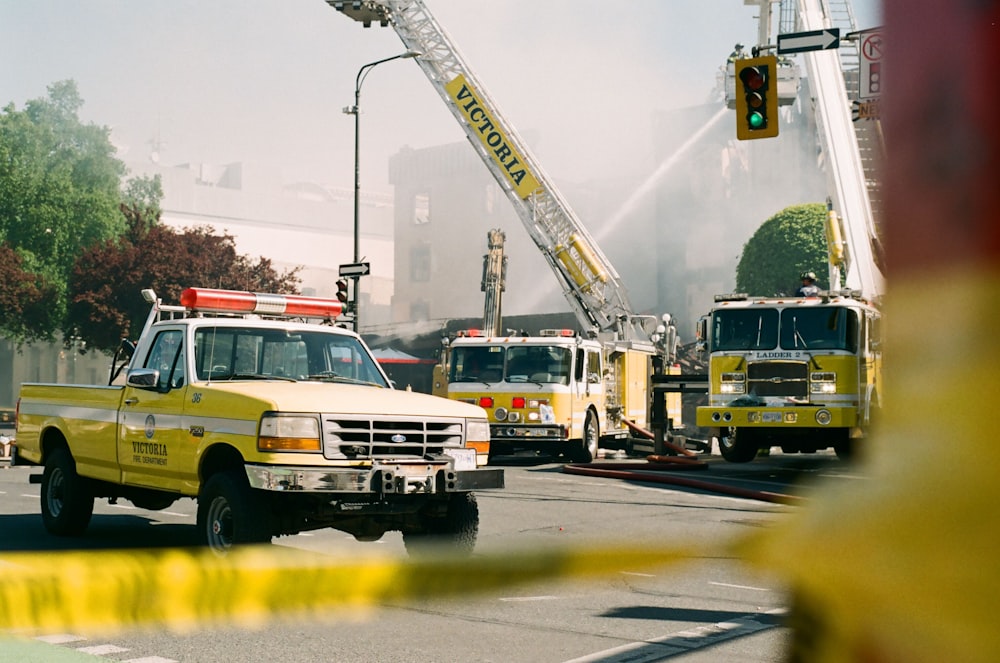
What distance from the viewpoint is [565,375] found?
67.4 ft

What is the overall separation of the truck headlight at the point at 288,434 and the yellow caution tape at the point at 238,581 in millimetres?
7237

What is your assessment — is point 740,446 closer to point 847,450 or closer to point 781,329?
point 781,329

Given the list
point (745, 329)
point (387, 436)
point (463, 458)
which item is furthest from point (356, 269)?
point (387, 436)

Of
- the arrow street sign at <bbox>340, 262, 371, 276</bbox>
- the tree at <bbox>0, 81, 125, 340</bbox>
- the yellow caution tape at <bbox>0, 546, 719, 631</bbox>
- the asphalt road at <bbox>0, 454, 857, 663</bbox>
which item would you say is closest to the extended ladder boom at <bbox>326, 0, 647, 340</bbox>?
the arrow street sign at <bbox>340, 262, 371, 276</bbox>

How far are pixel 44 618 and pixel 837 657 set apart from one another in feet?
1.51

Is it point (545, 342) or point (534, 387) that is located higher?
point (545, 342)

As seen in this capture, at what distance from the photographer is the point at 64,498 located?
9938mm

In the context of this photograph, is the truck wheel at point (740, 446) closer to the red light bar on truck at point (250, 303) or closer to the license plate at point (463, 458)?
the red light bar on truck at point (250, 303)

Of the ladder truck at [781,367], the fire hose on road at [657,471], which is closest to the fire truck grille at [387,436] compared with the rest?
the fire hose on road at [657,471]

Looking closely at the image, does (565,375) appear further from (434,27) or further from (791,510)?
(791,510)

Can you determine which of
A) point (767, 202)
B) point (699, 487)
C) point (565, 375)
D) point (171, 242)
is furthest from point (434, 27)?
A: point (767, 202)

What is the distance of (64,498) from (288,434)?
2.95 meters

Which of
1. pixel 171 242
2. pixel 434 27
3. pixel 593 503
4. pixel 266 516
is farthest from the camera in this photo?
pixel 171 242

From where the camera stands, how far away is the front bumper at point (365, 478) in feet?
25.6
